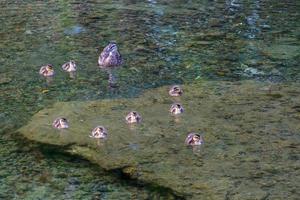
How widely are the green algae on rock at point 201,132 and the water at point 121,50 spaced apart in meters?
0.23

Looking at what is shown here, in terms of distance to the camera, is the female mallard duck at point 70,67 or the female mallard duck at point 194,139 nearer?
the female mallard duck at point 194,139

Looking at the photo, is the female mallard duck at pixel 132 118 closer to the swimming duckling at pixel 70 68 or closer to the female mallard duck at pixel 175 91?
the female mallard duck at pixel 175 91

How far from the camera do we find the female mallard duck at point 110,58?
25.5ft

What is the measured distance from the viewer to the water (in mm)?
5258

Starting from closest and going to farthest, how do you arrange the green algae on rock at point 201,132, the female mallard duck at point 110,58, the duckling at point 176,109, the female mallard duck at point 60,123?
the green algae on rock at point 201,132 < the female mallard duck at point 60,123 < the duckling at point 176,109 < the female mallard duck at point 110,58

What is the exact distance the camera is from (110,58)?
7.74m

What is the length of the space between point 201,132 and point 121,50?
9.88ft

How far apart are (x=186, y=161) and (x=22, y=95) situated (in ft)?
7.59

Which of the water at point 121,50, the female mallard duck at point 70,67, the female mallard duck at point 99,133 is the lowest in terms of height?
the water at point 121,50

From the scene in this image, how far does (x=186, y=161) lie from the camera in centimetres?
532

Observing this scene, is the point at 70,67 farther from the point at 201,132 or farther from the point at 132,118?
the point at 201,132

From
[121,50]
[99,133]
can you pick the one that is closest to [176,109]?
[99,133]

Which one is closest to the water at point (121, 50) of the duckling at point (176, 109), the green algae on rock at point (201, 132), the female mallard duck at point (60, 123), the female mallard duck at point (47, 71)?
the female mallard duck at point (47, 71)

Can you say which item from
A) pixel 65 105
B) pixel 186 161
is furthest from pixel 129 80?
pixel 186 161
